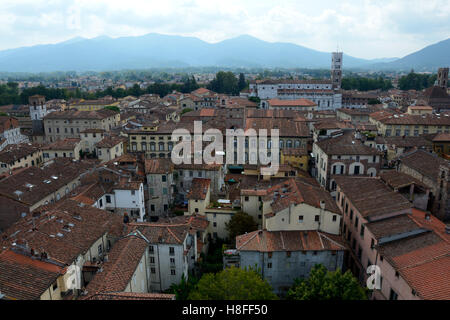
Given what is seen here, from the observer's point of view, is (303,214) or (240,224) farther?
(240,224)

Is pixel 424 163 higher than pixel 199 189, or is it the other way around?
pixel 424 163

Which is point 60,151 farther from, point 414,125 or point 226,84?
point 226,84

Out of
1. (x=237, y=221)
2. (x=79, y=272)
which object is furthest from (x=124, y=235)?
(x=237, y=221)

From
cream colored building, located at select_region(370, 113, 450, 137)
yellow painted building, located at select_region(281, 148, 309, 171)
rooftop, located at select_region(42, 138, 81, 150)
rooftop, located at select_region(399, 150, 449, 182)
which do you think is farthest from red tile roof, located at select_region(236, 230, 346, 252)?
cream colored building, located at select_region(370, 113, 450, 137)

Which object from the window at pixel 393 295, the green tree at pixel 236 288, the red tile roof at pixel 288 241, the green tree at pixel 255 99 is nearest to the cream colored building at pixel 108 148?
the red tile roof at pixel 288 241

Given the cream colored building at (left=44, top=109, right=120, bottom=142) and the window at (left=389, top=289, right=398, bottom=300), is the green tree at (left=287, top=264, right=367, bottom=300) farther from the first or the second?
the cream colored building at (left=44, top=109, right=120, bottom=142)

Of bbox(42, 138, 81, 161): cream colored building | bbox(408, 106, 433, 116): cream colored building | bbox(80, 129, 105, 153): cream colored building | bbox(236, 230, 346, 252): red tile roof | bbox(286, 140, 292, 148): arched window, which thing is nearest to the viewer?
bbox(236, 230, 346, 252): red tile roof

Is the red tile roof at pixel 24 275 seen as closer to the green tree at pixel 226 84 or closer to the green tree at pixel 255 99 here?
the green tree at pixel 255 99

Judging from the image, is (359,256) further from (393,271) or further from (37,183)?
(37,183)

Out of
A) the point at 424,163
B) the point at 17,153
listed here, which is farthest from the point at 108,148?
the point at 424,163
